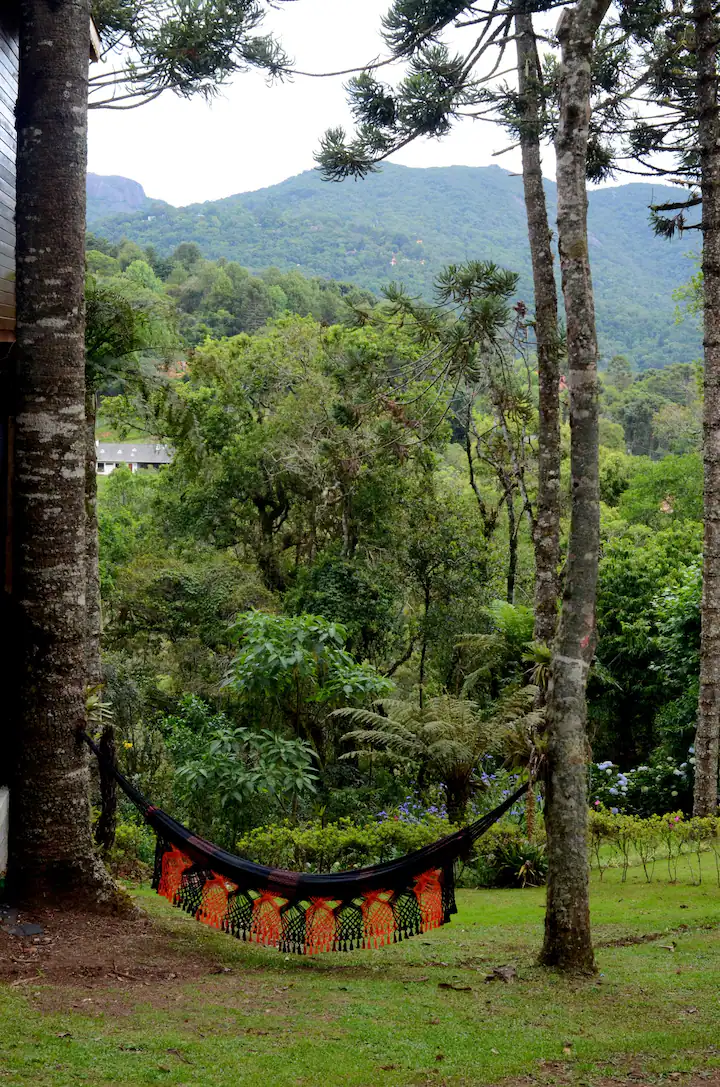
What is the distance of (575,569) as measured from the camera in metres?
4.96

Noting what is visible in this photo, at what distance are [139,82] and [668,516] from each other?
60.5 feet

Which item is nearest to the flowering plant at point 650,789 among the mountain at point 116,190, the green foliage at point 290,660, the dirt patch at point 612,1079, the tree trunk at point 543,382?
the tree trunk at point 543,382

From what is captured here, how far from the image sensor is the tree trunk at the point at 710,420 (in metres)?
8.59

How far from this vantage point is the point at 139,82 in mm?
8914

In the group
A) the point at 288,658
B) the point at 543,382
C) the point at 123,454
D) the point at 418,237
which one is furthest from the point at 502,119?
the point at 418,237

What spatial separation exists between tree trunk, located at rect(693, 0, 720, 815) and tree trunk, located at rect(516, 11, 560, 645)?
1.64 m

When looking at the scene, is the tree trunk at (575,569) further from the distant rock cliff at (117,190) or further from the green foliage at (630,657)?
the distant rock cliff at (117,190)

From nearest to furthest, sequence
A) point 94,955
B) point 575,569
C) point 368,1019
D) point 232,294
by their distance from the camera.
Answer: point 368,1019 < point 94,955 < point 575,569 < point 232,294

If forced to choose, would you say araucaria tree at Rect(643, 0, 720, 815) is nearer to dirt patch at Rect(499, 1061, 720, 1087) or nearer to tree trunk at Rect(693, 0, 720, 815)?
tree trunk at Rect(693, 0, 720, 815)

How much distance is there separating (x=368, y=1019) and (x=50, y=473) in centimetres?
327

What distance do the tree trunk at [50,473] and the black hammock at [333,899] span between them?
2.39ft

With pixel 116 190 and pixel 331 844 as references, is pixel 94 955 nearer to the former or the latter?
pixel 331 844

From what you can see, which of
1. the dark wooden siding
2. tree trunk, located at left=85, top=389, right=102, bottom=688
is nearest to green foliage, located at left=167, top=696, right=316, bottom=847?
tree trunk, located at left=85, top=389, right=102, bottom=688

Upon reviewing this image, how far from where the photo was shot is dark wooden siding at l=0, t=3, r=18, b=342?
630 cm
